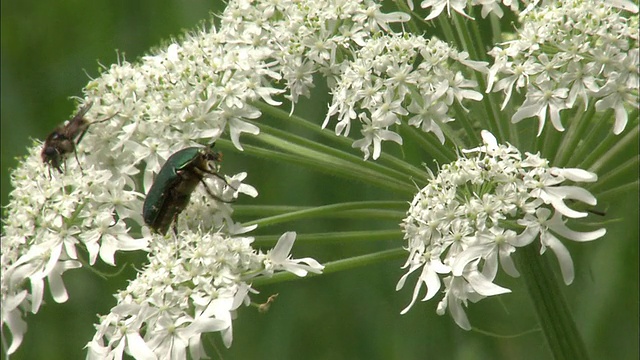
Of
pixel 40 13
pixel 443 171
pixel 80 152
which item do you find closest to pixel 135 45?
pixel 40 13

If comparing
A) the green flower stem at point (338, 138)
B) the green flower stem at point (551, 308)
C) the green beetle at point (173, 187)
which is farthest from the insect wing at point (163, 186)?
the green flower stem at point (551, 308)

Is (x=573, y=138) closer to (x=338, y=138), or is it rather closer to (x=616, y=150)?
(x=616, y=150)

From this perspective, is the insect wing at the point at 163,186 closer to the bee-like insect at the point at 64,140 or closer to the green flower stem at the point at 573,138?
the bee-like insect at the point at 64,140

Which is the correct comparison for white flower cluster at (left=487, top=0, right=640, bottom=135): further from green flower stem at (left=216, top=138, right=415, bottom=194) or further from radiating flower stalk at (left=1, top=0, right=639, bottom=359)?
green flower stem at (left=216, top=138, right=415, bottom=194)

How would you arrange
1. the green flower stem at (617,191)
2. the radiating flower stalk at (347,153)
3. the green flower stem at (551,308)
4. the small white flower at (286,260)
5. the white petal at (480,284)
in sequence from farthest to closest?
the green flower stem at (617,191) < the green flower stem at (551,308) < the small white flower at (286,260) < the radiating flower stalk at (347,153) < the white petal at (480,284)

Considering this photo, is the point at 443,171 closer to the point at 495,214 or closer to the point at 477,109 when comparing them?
the point at 495,214

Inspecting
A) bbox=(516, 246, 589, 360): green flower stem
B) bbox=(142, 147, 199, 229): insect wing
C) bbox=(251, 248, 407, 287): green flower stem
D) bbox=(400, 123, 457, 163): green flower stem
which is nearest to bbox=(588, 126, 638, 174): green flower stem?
bbox=(516, 246, 589, 360): green flower stem
